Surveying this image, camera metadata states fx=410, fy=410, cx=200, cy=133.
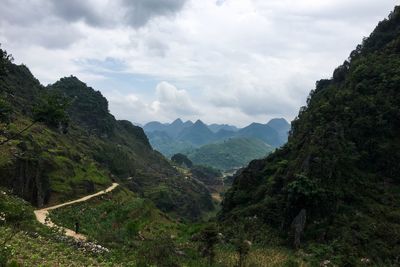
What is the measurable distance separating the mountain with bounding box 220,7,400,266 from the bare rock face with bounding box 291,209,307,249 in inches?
5.2

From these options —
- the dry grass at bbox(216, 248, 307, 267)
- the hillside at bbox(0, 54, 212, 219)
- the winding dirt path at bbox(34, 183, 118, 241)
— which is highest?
the hillside at bbox(0, 54, 212, 219)

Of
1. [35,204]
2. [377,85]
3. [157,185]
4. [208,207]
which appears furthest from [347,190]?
[208,207]

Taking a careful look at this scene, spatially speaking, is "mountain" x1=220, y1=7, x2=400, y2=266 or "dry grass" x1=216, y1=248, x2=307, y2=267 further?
"mountain" x1=220, y1=7, x2=400, y2=266

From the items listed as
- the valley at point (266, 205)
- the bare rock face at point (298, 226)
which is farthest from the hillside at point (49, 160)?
the bare rock face at point (298, 226)

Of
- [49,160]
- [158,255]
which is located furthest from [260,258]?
[49,160]

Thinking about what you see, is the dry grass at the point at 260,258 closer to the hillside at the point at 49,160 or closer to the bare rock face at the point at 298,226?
the bare rock face at the point at 298,226

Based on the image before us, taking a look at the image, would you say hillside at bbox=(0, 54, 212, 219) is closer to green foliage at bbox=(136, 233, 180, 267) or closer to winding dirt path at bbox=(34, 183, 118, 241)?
winding dirt path at bbox=(34, 183, 118, 241)

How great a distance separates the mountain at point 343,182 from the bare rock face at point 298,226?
0.13 meters

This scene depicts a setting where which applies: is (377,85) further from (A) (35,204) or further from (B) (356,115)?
(A) (35,204)

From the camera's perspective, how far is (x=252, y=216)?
63781mm

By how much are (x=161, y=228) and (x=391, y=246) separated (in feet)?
107

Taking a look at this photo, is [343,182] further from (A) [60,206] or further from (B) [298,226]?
(A) [60,206]

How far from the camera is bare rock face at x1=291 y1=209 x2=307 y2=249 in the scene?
5414cm

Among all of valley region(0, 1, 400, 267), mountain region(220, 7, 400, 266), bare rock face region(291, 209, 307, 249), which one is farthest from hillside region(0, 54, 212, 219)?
bare rock face region(291, 209, 307, 249)
